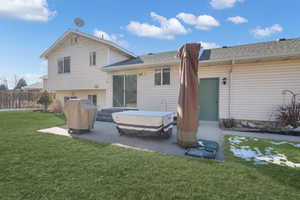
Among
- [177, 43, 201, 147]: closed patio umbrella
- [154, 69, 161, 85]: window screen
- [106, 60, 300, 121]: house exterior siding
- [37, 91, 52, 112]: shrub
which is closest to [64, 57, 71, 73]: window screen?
[37, 91, 52, 112]: shrub

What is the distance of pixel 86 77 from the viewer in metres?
9.82

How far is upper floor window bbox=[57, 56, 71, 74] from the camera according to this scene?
10.5m

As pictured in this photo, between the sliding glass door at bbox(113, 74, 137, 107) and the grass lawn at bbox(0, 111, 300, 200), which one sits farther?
the sliding glass door at bbox(113, 74, 137, 107)

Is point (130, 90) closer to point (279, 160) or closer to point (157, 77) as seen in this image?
point (157, 77)

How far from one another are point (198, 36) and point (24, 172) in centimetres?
Result: 1155

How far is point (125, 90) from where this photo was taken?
28.0 feet

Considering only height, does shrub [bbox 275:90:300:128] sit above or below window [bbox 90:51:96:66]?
below

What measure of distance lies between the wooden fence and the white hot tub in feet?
44.1

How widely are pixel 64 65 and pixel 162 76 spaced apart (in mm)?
7887

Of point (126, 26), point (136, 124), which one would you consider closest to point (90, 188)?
point (136, 124)

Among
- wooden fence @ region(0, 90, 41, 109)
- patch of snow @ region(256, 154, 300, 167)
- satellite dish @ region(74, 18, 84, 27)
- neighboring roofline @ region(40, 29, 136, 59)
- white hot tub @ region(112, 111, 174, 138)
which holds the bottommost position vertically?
patch of snow @ region(256, 154, 300, 167)

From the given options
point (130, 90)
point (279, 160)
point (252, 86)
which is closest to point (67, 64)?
point (130, 90)

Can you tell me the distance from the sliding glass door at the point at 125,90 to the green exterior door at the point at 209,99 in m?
3.71

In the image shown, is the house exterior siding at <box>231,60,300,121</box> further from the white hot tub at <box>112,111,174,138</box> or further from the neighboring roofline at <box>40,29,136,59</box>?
the neighboring roofline at <box>40,29,136,59</box>
